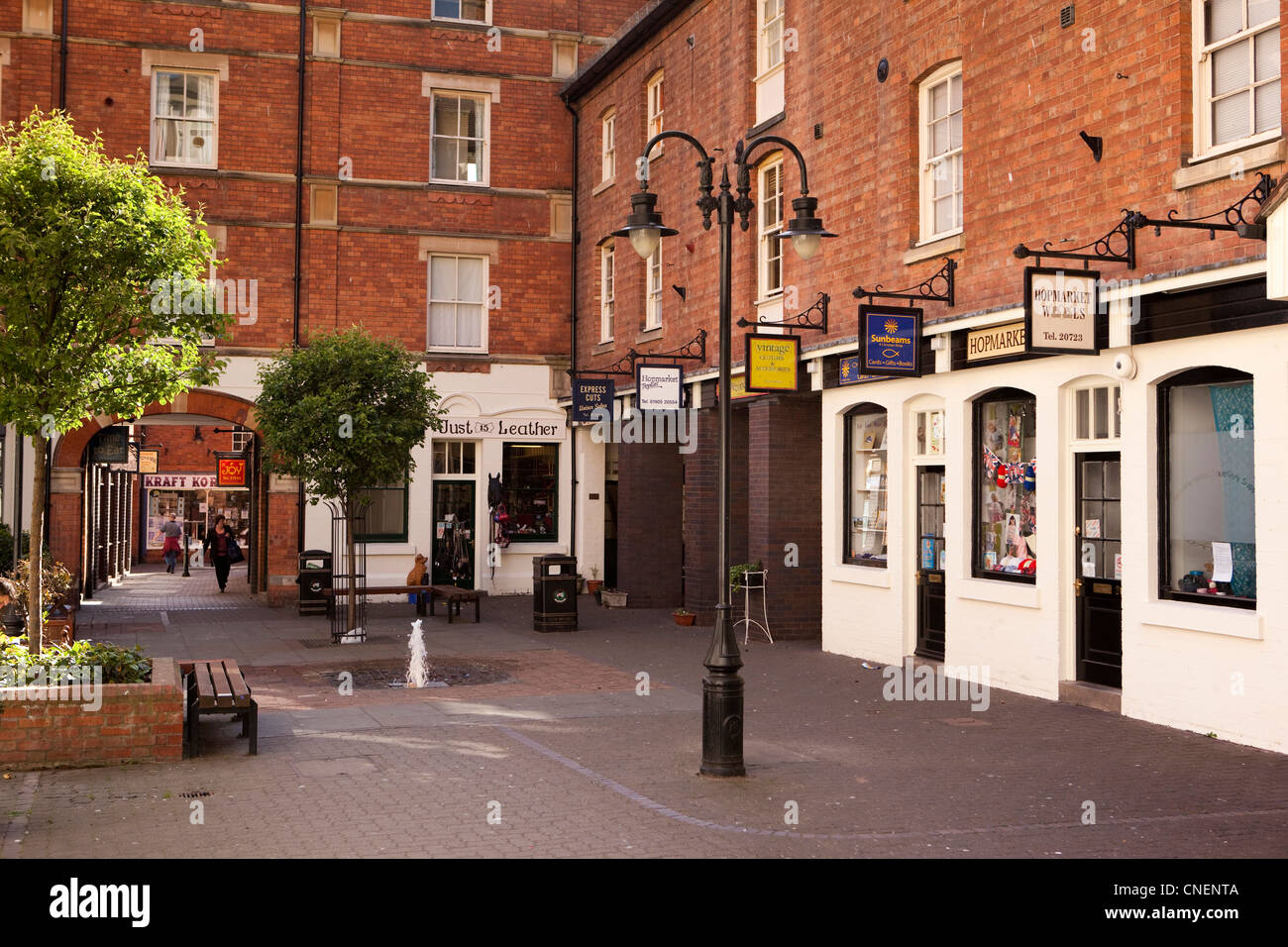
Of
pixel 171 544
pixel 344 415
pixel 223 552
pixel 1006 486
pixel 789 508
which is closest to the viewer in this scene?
pixel 1006 486

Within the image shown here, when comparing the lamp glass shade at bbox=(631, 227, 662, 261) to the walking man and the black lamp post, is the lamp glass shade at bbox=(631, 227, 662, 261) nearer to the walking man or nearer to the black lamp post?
the black lamp post

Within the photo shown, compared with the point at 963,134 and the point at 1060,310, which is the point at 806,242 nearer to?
the point at 1060,310

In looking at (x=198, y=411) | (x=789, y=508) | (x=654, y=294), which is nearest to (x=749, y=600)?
(x=789, y=508)

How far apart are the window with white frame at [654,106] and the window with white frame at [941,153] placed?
8.27 metres

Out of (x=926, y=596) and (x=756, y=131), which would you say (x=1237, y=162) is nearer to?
(x=926, y=596)

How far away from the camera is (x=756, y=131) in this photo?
62.1 ft

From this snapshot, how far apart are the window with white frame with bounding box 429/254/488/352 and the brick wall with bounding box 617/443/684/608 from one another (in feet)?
16.0

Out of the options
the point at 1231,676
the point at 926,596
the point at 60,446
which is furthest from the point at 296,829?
the point at 60,446

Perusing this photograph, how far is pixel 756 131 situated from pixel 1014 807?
12545 millimetres

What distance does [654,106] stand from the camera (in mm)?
23156

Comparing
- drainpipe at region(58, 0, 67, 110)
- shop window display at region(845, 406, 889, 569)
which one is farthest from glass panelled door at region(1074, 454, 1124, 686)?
drainpipe at region(58, 0, 67, 110)

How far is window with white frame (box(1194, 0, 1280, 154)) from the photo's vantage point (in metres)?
10.6

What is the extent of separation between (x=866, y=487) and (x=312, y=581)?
10658 millimetres

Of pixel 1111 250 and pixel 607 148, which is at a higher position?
pixel 607 148
